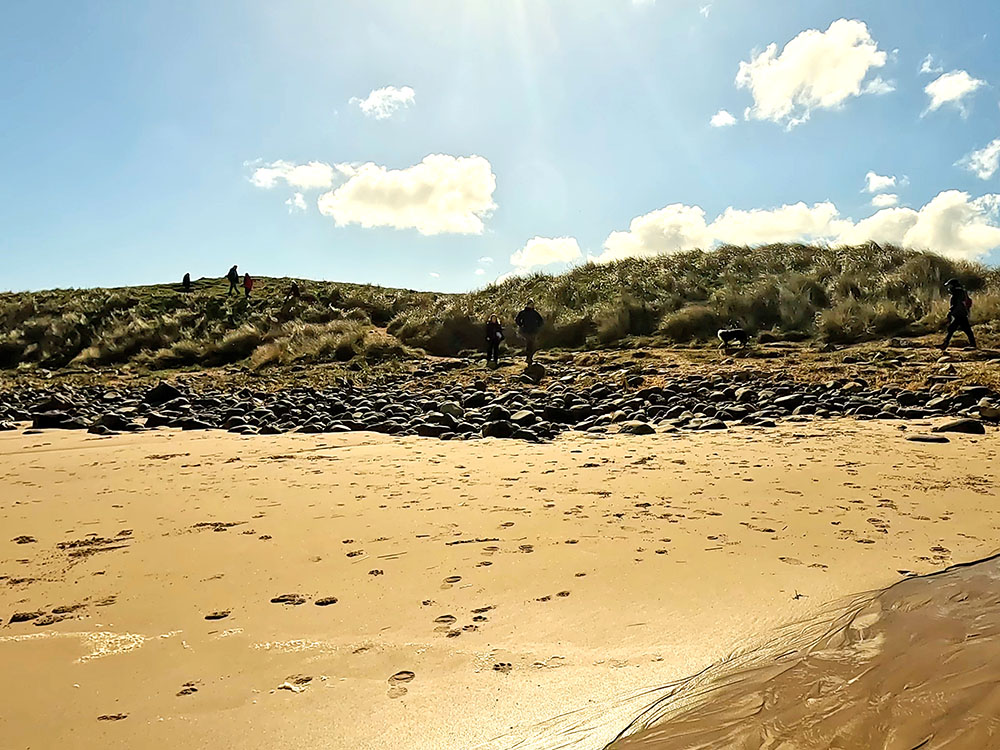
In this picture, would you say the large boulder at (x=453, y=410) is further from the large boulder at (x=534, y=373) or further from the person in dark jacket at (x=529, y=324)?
the person in dark jacket at (x=529, y=324)

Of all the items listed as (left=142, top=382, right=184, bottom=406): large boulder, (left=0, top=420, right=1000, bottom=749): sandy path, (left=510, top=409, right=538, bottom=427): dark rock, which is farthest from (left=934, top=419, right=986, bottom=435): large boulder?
(left=142, top=382, right=184, bottom=406): large boulder

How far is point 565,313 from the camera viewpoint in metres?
17.7

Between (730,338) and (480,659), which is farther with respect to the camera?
(730,338)

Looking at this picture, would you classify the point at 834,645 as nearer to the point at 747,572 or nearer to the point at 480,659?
the point at 747,572

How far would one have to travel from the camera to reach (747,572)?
8.70 feet

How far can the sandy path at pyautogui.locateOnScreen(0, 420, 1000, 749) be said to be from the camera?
1.75 m

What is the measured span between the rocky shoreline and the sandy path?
1.64m

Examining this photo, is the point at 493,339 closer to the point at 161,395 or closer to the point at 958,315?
the point at 161,395

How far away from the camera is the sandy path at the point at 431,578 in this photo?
175 cm

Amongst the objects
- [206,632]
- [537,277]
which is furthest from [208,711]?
[537,277]

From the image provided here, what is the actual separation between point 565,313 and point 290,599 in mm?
15546

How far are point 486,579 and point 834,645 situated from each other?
1.19 metres

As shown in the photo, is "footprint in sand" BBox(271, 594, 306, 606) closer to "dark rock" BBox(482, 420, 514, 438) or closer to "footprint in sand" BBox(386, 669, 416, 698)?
"footprint in sand" BBox(386, 669, 416, 698)

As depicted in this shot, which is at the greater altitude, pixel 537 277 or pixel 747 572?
pixel 537 277
